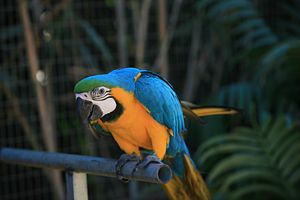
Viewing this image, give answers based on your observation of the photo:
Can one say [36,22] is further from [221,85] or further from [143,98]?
[143,98]

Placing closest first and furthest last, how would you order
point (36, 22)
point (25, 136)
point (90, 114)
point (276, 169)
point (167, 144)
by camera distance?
1. point (90, 114)
2. point (167, 144)
3. point (276, 169)
4. point (36, 22)
5. point (25, 136)

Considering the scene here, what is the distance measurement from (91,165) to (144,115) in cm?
21

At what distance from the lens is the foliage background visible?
2.71 metres

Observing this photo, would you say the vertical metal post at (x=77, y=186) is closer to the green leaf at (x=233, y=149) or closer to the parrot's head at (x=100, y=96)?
the parrot's head at (x=100, y=96)

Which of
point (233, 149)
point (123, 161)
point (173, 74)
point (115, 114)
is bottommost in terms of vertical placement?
point (233, 149)

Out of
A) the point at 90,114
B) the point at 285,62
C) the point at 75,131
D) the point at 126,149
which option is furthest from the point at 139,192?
the point at 90,114

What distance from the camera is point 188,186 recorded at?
1719 millimetres

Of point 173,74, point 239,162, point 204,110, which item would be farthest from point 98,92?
point 173,74

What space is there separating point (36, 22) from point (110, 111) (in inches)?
Result: 56.1

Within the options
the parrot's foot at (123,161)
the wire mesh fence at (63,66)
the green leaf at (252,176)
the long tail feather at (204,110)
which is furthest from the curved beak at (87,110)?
the wire mesh fence at (63,66)

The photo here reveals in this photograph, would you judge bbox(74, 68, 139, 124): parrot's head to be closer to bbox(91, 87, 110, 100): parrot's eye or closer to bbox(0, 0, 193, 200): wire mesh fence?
bbox(91, 87, 110, 100): parrot's eye

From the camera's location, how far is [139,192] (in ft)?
11.0

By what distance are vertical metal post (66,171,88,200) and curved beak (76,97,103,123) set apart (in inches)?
5.4

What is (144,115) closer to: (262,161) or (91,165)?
(91,165)
